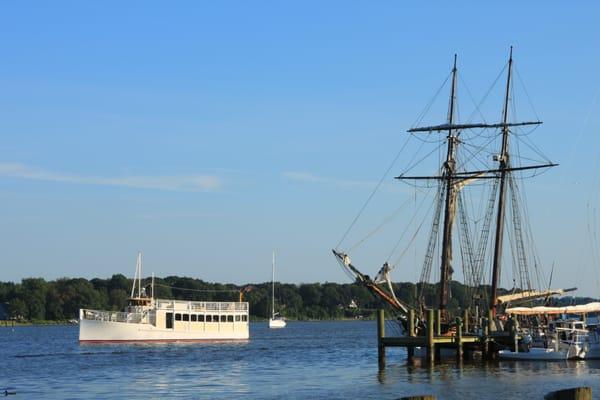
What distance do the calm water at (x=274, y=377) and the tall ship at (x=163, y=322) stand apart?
27.4 metres

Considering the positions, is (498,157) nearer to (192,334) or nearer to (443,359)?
(443,359)

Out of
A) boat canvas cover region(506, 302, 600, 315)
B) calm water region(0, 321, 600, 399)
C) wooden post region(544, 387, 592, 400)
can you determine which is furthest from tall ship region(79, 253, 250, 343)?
wooden post region(544, 387, 592, 400)

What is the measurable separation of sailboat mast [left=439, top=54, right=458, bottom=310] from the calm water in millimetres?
7218

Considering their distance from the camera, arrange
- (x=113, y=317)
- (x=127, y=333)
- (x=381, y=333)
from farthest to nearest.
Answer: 1. (x=113, y=317)
2. (x=127, y=333)
3. (x=381, y=333)

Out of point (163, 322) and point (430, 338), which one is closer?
point (430, 338)

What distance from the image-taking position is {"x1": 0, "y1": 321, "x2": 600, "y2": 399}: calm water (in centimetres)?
6550

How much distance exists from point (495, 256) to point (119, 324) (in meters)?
59.3

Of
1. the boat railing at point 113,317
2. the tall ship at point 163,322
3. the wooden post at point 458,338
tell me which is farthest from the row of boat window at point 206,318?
the wooden post at point 458,338

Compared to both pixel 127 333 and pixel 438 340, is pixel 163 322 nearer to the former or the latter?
pixel 127 333

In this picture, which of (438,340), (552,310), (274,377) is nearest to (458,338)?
(438,340)

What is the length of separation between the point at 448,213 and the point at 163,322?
59.7 m

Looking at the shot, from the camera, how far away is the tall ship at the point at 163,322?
140 metres

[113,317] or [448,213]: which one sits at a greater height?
[448,213]

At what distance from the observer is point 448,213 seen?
9625 cm
